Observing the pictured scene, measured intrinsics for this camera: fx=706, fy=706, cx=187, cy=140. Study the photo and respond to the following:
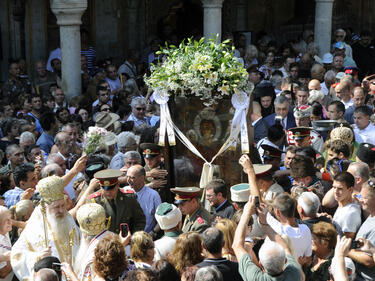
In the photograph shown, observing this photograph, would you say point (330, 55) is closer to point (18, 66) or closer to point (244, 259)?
point (18, 66)

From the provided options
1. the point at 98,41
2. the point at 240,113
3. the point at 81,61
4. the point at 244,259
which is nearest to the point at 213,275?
the point at 244,259

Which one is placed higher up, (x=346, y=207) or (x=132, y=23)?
(x=132, y=23)

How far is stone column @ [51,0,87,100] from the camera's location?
14344 millimetres

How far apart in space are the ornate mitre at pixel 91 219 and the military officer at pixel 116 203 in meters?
1.11

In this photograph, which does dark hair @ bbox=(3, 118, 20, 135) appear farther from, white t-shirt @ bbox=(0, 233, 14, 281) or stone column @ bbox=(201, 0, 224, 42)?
stone column @ bbox=(201, 0, 224, 42)

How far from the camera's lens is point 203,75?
8344mm

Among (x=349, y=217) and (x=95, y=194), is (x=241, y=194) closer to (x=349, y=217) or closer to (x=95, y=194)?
(x=349, y=217)

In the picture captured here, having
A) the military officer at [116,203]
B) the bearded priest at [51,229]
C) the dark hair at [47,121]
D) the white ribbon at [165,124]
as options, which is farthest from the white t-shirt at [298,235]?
the dark hair at [47,121]

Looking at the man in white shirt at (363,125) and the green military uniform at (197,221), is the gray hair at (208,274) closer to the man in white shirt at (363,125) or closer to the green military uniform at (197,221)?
the green military uniform at (197,221)

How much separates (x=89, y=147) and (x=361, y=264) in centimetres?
390

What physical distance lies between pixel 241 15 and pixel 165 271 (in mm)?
16551

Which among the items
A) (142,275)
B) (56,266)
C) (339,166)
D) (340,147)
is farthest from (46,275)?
(340,147)

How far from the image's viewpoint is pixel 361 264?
6184 mm

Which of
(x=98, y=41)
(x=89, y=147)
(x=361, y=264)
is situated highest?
(x=98, y=41)
